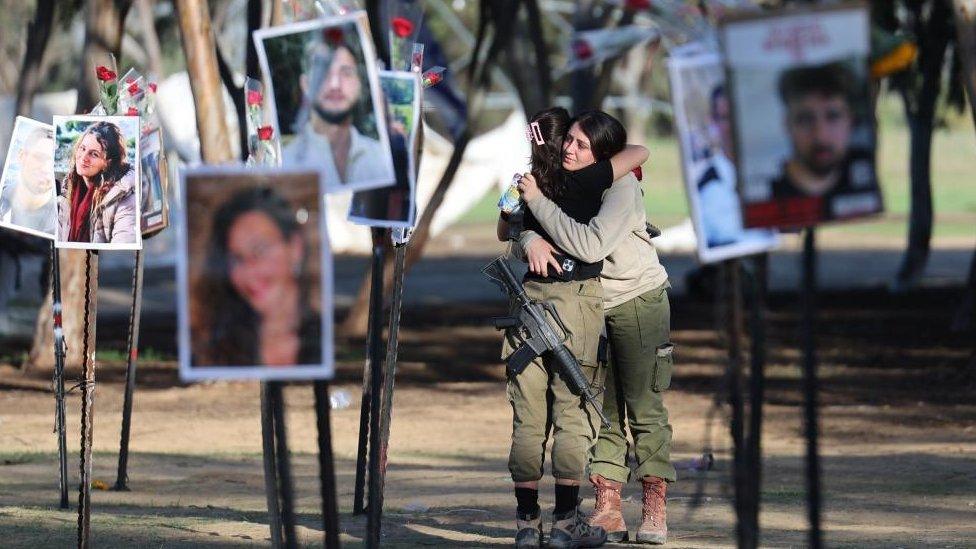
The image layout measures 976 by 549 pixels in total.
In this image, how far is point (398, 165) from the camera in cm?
564

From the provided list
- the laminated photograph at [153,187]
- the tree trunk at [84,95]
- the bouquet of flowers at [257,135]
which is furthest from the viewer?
the tree trunk at [84,95]

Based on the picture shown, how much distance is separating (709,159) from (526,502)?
7.65 feet

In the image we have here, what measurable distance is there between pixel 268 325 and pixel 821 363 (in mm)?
12070

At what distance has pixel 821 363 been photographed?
624 inches

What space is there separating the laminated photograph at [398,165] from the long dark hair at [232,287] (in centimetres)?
94

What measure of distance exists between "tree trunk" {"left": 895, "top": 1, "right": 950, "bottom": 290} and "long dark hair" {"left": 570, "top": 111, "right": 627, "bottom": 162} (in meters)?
15.2

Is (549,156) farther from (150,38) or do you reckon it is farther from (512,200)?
(150,38)

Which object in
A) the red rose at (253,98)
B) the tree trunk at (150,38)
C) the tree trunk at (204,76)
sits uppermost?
the tree trunk at (150,38)

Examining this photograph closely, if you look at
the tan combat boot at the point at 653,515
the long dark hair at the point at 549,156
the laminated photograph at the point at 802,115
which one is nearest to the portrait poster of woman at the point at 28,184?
the long dark hair at the point at 549,156

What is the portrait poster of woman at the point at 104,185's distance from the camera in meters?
6.70

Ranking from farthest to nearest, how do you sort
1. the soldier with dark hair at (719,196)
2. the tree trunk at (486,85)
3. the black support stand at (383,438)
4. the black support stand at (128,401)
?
the tree trunk at (486,85), the black support stand at (128,401), the black support stand at (383,438), the soldier with dark hair at (719,196)

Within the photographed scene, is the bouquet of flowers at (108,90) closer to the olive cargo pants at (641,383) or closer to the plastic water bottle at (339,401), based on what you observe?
the olive cargo pants at (641,383)

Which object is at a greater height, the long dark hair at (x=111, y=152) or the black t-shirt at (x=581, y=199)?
the long dark hair at (x=111, y=152)

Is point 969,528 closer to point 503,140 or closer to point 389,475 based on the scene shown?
point 389,475
